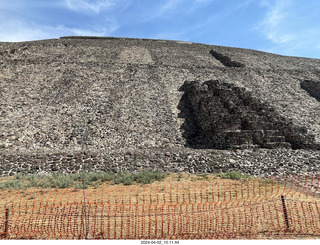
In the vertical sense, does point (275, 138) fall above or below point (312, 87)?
below

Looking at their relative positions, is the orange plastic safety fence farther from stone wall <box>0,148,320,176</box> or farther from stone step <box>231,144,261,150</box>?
stone step <box>231,144,261,150</box>

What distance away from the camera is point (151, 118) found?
54.2 feet

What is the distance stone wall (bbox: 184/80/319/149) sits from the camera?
1351cm

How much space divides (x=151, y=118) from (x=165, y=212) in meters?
10.3

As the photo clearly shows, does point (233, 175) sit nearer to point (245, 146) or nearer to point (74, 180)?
point (245, 146)

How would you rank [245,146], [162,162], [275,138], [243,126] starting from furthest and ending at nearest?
[243,126] < [275,138] < [245,146] < [162,162]

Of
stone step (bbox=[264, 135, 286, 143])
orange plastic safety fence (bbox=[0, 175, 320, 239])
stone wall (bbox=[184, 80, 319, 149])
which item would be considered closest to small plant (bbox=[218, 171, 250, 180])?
orange plastic safety fence (bbox=[0, 175, 320, 239])

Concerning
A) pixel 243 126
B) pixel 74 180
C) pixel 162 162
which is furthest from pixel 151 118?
pixel 74 180

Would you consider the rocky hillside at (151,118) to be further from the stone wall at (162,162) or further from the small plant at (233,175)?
the small plant at (233,175)

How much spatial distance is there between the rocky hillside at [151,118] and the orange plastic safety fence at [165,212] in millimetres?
2571

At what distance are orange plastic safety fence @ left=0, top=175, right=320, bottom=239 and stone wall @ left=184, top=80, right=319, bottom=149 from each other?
14.0 feet

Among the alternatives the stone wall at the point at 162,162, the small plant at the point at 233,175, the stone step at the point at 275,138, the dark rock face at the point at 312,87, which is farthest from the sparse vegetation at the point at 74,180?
the dark rock face at the point at 312,87

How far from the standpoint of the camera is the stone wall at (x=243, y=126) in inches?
532

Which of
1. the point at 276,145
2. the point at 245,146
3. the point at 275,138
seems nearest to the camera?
the point at 245,146
